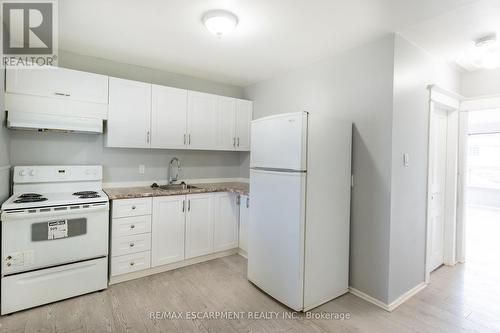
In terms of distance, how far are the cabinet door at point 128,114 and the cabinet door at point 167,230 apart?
780 millimetres

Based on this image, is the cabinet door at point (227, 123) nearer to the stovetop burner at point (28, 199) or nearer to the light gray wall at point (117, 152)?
the light gray wall at point (117, 152)

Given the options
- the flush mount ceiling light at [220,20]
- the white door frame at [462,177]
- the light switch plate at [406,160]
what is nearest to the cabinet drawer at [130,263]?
the flush mount ceiling light at [220,20]

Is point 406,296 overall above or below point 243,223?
below

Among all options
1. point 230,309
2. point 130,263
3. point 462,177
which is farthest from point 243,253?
point 462,177

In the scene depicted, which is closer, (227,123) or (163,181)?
(163,181)

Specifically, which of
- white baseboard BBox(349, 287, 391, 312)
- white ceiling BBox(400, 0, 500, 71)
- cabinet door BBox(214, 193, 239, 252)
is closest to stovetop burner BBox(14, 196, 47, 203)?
cabinet door BBox(214, 193, 239, 252)

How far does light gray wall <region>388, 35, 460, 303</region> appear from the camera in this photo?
2369mm

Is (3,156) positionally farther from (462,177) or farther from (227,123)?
(462,177)

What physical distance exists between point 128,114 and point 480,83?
4.31 metres

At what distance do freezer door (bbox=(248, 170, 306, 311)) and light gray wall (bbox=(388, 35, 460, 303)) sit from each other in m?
0.90

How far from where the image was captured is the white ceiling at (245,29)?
196 cm

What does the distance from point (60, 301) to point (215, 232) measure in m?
1.70

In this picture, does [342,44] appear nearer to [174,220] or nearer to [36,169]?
[174,220]

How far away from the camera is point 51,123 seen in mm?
2559
